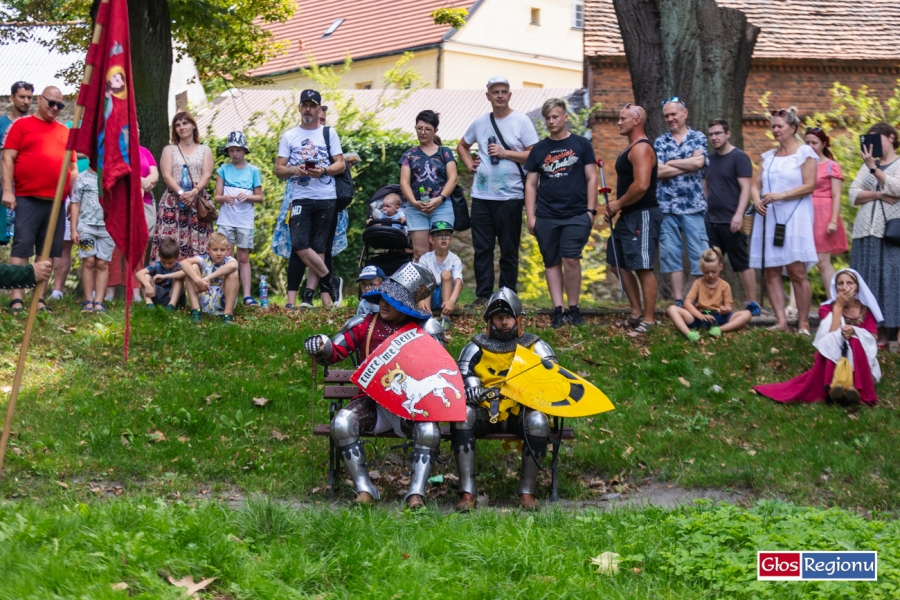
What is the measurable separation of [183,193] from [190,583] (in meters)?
7.12

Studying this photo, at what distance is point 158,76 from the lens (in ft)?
44.0

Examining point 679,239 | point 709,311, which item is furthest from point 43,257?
point 679,239

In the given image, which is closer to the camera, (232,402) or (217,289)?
(232,402)

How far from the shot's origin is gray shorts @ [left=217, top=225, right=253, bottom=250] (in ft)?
40.0

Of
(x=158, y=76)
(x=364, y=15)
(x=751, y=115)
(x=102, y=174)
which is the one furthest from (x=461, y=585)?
(x=364, y=15)

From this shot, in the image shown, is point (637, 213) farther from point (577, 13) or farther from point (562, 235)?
point (577, 13)

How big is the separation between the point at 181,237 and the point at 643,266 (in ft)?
16.3

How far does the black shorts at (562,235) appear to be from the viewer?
10.9 meters

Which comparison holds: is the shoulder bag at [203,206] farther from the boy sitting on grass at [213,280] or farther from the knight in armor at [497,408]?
the knight in armor at [497,408]

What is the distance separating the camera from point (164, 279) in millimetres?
11422

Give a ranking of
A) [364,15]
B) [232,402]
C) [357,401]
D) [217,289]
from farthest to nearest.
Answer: [364,15]
[217,289]
[232,402]
[357,401]

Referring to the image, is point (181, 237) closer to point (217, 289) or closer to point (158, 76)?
point (217, 289)

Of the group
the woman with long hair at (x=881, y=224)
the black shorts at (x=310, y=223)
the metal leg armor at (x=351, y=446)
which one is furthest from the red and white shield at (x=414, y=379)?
the woman with long hair at (x=881, y=224)

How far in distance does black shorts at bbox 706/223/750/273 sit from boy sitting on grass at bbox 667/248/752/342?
0.51 meters
